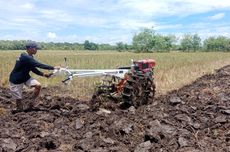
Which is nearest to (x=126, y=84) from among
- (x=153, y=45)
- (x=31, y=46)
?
(x=31, y=46)

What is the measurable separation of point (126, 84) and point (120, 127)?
2.46 metres

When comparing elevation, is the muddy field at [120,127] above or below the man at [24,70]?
below

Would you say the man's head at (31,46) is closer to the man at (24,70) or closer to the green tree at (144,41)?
the man at (24,70)

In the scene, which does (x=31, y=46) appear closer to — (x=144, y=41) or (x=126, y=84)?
(x=126, y=84)

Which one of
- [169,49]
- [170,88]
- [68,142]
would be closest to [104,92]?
[68,142]

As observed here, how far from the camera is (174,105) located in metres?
10.6

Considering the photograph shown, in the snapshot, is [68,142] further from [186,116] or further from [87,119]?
[186,116]

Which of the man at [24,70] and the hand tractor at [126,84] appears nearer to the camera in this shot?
the man at [24,70]

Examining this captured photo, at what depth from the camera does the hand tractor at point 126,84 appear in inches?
400

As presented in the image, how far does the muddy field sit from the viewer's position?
6984 mm

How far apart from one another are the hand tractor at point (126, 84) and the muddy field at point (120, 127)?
1.01ft

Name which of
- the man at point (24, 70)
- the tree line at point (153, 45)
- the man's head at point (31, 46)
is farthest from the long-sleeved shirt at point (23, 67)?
the tree line at point (153, 45)

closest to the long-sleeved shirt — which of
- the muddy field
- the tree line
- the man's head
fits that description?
the man's head

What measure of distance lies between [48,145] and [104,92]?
3.55m
